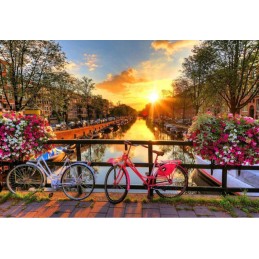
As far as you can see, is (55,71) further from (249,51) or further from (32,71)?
(249,51)

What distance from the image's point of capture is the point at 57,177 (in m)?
3.58

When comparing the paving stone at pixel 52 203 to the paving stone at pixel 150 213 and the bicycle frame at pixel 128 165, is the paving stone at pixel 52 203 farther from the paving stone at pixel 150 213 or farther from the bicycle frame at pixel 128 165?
the paving stone at pixel 150 213

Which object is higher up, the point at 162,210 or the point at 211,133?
the point at 211,133

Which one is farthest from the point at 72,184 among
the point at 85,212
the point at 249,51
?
the point at 249,51

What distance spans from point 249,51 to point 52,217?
1476 cm

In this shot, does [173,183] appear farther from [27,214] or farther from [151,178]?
[27,214]

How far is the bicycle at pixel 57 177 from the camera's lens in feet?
11.6

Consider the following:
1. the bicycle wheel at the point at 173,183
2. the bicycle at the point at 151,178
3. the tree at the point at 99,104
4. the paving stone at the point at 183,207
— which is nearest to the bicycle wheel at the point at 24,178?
the bicycle at the point at 151,178

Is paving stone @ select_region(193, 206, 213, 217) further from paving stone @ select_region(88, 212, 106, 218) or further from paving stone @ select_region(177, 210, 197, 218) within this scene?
paving stone @ select_region(88, 212, 106, 218)

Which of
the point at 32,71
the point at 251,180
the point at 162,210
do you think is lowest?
the point at 251,180

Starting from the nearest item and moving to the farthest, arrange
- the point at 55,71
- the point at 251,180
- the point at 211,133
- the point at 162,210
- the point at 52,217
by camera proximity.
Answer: the point at 52,217, the point at 162,210, the point at 211,133, the point at 251,180, the point at 55,71

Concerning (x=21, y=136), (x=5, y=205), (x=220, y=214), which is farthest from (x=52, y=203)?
(x=220, y=214)

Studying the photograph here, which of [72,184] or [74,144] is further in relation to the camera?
[74,144]

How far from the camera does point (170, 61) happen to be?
27.1ft
